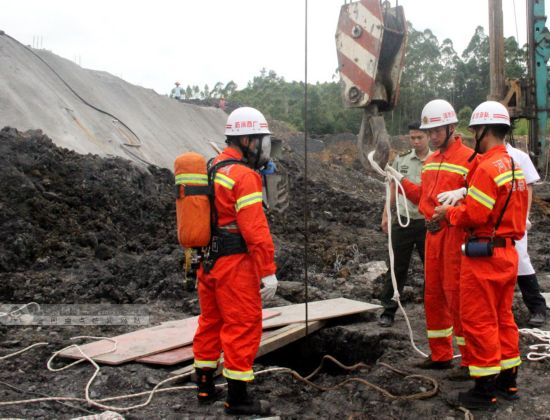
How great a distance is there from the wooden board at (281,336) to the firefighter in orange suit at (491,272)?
66.0 inches

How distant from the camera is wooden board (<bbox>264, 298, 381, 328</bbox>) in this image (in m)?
5.87

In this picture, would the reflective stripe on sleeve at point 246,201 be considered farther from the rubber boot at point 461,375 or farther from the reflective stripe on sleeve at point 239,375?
the rubber boot at point 461,375

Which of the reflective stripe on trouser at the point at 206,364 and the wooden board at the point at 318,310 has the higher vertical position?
the wooden board at the point at 318,310

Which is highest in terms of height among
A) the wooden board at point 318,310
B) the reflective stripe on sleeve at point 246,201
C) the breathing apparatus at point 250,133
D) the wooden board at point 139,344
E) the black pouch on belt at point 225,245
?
the breathing apparatus at point 250,133

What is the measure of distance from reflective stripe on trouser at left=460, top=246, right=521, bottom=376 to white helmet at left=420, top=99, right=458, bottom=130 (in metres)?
1.19

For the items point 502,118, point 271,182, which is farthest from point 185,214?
point 502,118

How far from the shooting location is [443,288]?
185 inches

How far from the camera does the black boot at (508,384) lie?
13.7ft

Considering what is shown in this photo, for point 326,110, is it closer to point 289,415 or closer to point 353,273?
point 353,273

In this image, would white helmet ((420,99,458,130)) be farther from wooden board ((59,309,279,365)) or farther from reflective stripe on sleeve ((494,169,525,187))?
wooden board ((59,309,279,365))

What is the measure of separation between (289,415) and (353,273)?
Answer: 16.8 feet

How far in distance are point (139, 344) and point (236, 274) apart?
164cm

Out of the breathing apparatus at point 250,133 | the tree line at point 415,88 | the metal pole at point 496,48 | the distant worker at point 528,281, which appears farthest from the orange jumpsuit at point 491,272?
the tree line at point 415,88

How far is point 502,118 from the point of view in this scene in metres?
4.29
